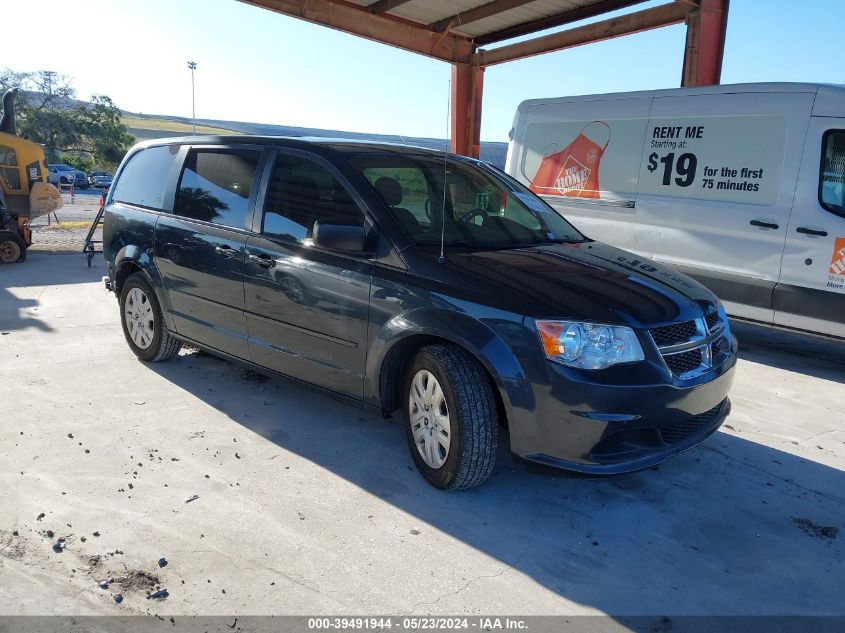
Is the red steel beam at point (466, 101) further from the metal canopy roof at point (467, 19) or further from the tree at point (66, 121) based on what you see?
the tree at point (66, 121)

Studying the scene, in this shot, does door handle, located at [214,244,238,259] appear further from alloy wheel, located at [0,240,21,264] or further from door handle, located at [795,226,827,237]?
alloy wheel, located at [0,240,21,264]

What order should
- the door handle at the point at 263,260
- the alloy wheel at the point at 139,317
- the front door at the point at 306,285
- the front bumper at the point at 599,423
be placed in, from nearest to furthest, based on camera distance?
the front bumper at the point at 599,423 < the front door at the point at 306,285 < the door handle at the point at 263,260 < the alloy wheel at the point at 139,317

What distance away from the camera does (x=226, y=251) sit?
4.32 metres

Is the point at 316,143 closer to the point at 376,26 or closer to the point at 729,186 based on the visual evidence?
the point at 729,186

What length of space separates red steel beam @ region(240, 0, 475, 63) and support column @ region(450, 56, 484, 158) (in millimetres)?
255

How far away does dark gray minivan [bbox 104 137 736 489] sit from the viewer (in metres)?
3.02

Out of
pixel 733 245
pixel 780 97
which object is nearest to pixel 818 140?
pixel 780 97

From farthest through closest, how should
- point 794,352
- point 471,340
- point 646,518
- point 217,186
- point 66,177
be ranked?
point 66,177
point 794,352
point 217,186
point 646,518
point 471,340

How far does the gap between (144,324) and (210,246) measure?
4.24ft

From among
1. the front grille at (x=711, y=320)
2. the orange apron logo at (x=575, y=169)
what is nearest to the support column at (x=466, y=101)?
the orange apron logo at (x=575, y=169)

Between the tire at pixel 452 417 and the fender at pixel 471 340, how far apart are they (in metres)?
0.09

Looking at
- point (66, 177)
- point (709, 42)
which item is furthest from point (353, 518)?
point (66, 177)

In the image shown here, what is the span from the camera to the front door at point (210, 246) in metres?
4.30

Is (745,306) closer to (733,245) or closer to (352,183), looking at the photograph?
(733,245)
